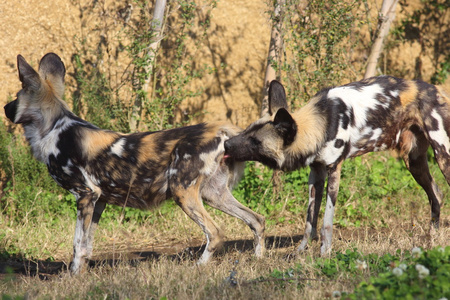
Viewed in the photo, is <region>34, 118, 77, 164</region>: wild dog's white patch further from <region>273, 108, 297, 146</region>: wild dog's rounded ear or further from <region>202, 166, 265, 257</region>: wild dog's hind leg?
<region>273, 108, 297, 146</region>: wild dog's rounded ear

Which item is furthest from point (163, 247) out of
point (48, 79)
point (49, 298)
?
point (49, 298)

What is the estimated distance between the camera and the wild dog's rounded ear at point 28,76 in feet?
13.0

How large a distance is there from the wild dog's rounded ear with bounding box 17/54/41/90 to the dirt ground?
1613 millimetres

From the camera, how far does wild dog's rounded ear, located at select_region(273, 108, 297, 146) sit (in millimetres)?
3838

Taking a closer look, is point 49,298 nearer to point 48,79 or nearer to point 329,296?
point 329,296

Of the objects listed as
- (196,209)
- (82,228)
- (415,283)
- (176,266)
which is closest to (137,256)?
(82,228)

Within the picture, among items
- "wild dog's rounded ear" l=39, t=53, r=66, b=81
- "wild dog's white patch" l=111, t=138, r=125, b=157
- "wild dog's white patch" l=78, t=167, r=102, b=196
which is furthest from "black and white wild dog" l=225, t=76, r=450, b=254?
"wild dog's rounded ear" l=39, t=53, r=66, b=81

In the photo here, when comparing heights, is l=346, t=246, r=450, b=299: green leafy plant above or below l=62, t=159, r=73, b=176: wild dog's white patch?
below

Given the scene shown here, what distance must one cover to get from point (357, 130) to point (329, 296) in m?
1.77

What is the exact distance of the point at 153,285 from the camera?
3002 mm

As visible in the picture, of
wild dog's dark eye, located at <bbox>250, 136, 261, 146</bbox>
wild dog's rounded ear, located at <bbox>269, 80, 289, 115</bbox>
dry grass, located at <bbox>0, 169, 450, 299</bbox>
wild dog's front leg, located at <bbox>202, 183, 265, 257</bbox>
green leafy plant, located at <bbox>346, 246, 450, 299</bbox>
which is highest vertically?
wild dog's rounded ear, located at <bbox>269, 80, 289, 115</bbox>

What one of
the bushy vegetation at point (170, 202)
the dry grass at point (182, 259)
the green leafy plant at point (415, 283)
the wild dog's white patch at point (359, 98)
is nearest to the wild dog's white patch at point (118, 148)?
the dry grass at point (182, 259)

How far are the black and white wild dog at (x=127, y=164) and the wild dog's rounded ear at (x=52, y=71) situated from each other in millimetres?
110

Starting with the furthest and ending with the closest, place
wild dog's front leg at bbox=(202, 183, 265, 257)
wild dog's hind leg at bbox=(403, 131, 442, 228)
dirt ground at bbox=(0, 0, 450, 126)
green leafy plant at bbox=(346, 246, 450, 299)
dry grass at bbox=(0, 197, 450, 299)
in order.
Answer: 1. dirt ground at bbox=(0, 0, 450, 126)
2. wild dog's hind leg at bbox=(403, 131, 442, 228)
3. wild dog's front leg at bbox=(202, 183, 265, 257)
4. dry grass at bbox=(0, 197, 450, 299)
5. green leafy plant at bbox=(346, 246, 450, 299)
